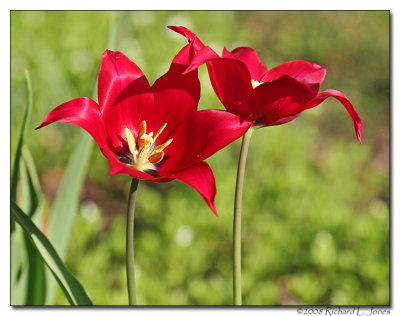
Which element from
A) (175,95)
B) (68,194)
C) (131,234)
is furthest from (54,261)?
(68,194)

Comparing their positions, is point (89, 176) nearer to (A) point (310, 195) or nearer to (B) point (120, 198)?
(B) point (120, 198)

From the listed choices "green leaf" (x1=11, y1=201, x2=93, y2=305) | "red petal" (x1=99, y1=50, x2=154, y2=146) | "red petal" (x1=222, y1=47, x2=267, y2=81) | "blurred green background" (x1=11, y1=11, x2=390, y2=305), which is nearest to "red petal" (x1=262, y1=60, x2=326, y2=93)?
"red petal" (x1=222, y1=47, x2=267, y2=81)

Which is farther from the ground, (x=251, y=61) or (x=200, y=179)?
(x=251, y=61)

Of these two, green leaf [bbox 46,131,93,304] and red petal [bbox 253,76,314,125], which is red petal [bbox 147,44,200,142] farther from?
green leaf [bbox 46,131,93,304]

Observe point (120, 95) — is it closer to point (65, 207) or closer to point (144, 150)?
point (144, 150)
